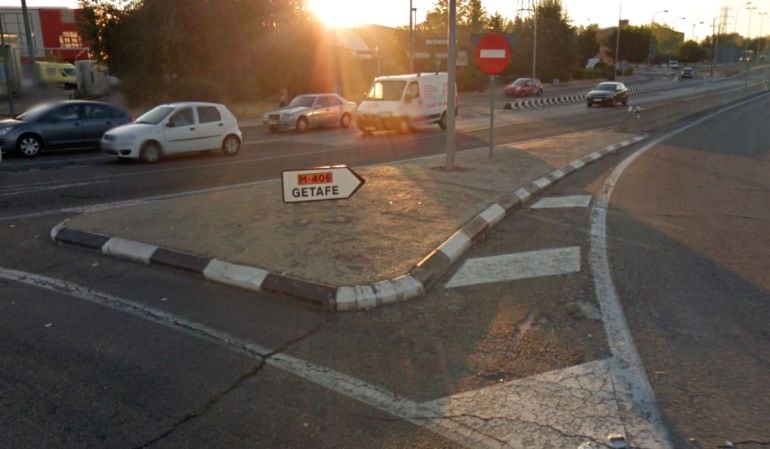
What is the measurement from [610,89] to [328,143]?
84.5 ft

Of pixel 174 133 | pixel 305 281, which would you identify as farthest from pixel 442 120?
pixel 305 281

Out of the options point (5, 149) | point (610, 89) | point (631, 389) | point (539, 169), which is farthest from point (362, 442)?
point (610, 89)

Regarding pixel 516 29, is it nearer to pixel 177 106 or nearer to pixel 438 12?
pixel 438 12

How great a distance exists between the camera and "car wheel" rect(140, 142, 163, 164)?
16.0m

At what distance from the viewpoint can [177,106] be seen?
16.8 meters

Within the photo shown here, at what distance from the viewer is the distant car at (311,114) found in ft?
83.0

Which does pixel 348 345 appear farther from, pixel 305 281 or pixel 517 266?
pixel 517 266

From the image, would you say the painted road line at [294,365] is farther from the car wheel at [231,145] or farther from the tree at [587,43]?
the tree at [587,43]

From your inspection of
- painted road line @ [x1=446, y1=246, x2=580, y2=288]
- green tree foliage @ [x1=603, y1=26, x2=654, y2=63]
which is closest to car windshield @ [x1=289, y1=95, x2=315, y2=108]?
painted road line @ [x1=446, y1=246, x2=580, y2=288]

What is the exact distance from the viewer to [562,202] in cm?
1005

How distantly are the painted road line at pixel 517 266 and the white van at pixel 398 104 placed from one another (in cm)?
1659

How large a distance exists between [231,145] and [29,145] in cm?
533

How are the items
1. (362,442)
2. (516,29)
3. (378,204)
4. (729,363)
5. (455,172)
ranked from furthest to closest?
(516,29), (455,172), (378,204), (729,363), (362,442)

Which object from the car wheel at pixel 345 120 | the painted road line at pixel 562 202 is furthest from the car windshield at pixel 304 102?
the painted road line at pixel 562 202
